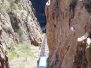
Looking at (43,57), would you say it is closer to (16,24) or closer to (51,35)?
(51,35)

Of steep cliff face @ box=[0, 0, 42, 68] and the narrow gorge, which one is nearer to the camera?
the narrow gorge

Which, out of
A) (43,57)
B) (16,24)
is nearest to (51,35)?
(43,57)

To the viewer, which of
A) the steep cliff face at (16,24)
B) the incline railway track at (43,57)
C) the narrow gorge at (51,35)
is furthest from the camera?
the steep cliff face at (16,24)

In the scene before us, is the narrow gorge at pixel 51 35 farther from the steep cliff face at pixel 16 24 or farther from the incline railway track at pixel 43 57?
the incline railway track at pixel 43 57

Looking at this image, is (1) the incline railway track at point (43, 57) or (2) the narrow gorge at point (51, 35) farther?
(1) the incline railway track at point (43, 57)

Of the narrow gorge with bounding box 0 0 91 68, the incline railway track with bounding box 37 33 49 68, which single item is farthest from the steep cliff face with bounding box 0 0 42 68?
the incline railway track with bounding box 37 33 49 68

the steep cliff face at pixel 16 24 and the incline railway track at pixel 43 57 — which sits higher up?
the steep cliff face at pixel 16 24

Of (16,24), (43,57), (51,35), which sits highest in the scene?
(16,24)

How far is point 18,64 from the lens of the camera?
45.9 m

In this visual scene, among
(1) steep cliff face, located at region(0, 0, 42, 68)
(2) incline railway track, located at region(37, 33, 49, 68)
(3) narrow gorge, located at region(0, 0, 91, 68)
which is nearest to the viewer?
(3) narrow gorge, located at region(0, 0, 91, 68)

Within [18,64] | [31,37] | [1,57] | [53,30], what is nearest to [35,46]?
[31,37]

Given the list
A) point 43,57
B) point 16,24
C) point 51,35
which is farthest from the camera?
point 16,24

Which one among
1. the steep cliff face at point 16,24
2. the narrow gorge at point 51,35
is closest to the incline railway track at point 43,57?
the narrow gorge at point 51,35

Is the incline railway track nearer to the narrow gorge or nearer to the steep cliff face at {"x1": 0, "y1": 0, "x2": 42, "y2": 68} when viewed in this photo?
the narrow gorge
